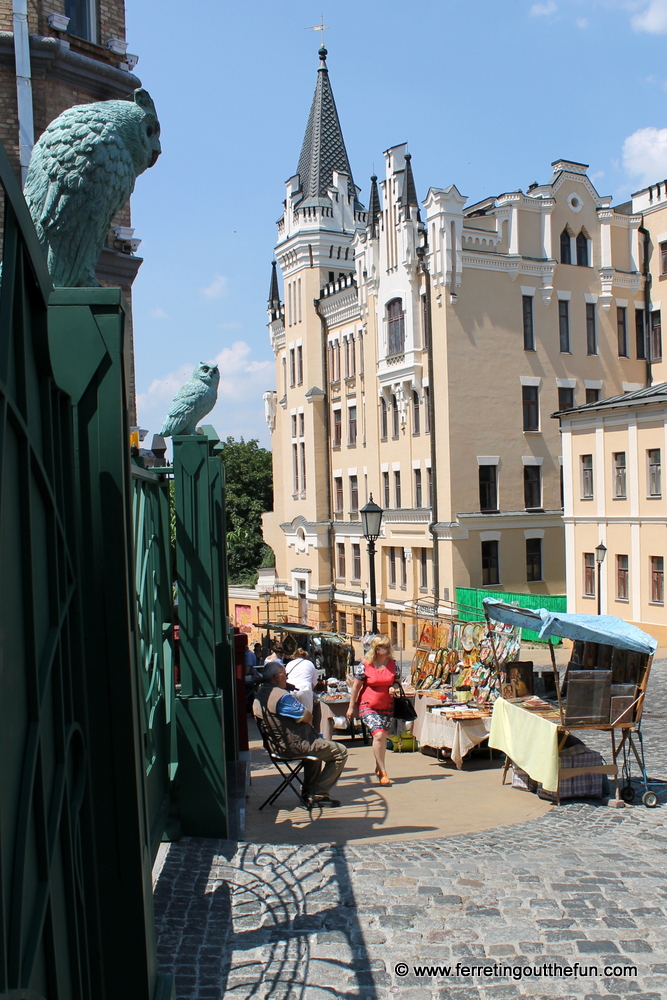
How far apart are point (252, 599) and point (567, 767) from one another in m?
41.6

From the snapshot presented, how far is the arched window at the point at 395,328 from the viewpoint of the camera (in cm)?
3869

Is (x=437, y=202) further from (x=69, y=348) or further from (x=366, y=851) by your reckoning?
(x=69, y=348)

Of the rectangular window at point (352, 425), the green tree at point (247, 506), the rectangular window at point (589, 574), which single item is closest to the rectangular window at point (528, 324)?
the rectangular window at point (352, 425)

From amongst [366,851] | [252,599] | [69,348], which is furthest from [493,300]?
[69,348]

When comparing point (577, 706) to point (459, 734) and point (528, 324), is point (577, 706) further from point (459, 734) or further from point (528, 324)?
point (528, 324)

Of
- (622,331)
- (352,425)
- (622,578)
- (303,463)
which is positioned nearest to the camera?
(622,578)

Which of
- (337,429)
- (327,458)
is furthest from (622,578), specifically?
(327,458)

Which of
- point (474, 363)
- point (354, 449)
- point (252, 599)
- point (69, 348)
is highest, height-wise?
point (474, 363)

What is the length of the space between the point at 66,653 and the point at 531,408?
37.2 m

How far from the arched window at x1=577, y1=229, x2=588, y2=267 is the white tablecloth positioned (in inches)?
1281

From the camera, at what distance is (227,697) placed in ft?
30.3

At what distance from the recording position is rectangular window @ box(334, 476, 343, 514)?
45188 mm

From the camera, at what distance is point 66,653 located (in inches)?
104

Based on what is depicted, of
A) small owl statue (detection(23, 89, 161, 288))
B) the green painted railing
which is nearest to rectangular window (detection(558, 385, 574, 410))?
the green painted railing
